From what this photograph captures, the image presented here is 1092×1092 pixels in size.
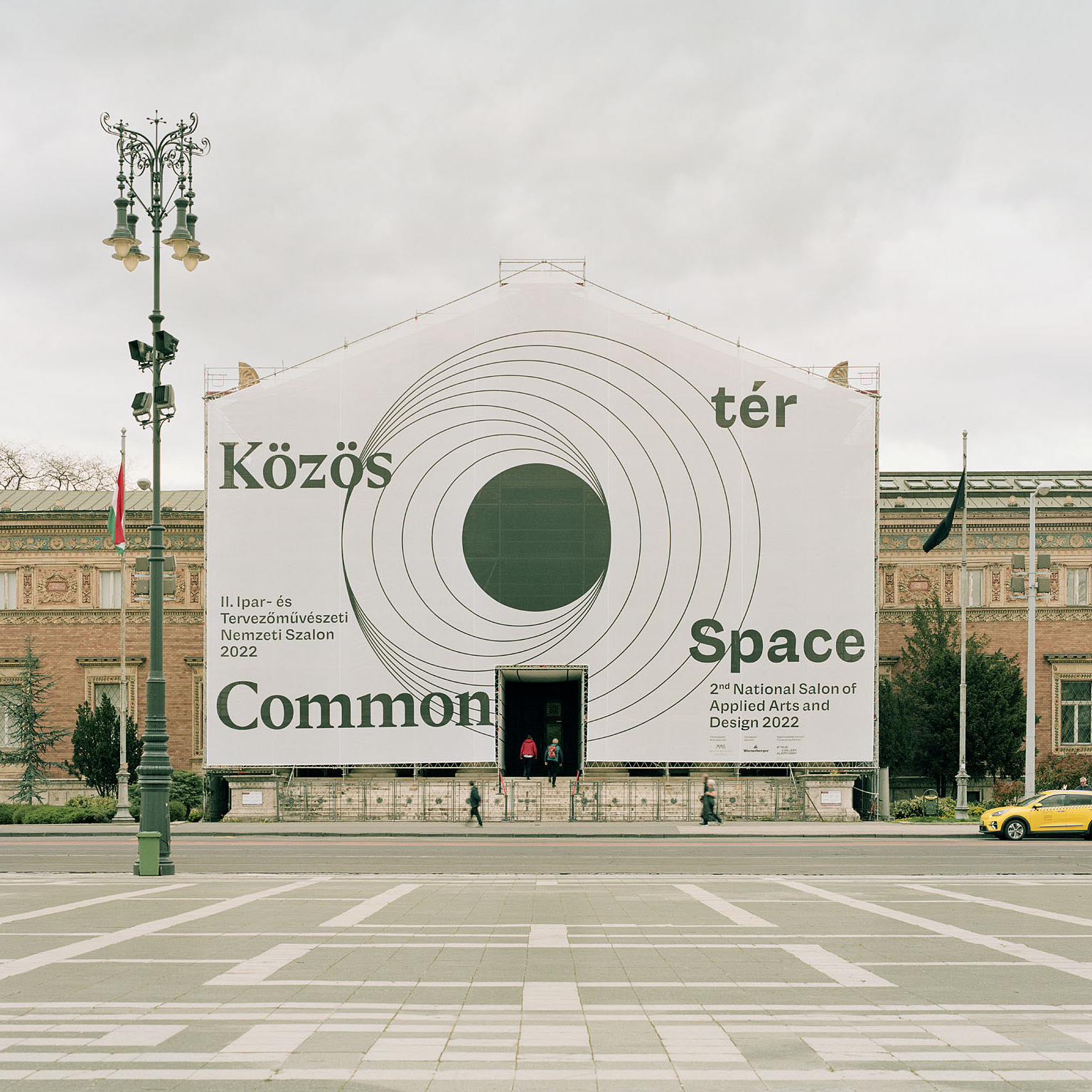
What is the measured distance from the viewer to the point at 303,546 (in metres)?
42.8

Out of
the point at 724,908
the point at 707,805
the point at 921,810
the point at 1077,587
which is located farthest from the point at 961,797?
the point at 724,908

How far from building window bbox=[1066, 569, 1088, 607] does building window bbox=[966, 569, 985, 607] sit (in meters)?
3.54

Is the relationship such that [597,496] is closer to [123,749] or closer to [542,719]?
[542,719]

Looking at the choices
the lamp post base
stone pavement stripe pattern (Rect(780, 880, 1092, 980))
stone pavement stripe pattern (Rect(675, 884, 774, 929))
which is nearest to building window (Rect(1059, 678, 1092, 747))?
the lamp post base

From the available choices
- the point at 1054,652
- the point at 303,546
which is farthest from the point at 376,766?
the point at 1054,652

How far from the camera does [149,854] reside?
2064cm

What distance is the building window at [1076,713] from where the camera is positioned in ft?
159

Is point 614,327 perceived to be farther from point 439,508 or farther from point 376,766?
point 376,766

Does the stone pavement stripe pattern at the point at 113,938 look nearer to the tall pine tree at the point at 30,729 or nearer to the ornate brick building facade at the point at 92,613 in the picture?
the tall pine tree at the point at 30,729

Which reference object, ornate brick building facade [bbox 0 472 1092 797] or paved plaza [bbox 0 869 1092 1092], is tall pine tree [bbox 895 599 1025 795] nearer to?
ornate brick building facade [bbox 0 472 1092 797]

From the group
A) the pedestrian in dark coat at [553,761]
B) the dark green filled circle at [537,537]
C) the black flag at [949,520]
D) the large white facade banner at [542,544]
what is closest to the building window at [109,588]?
the large white facade banner at [542,544]

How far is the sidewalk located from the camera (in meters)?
34.3

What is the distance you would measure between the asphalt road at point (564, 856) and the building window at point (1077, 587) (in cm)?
1942

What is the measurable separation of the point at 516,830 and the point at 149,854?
16325mm
